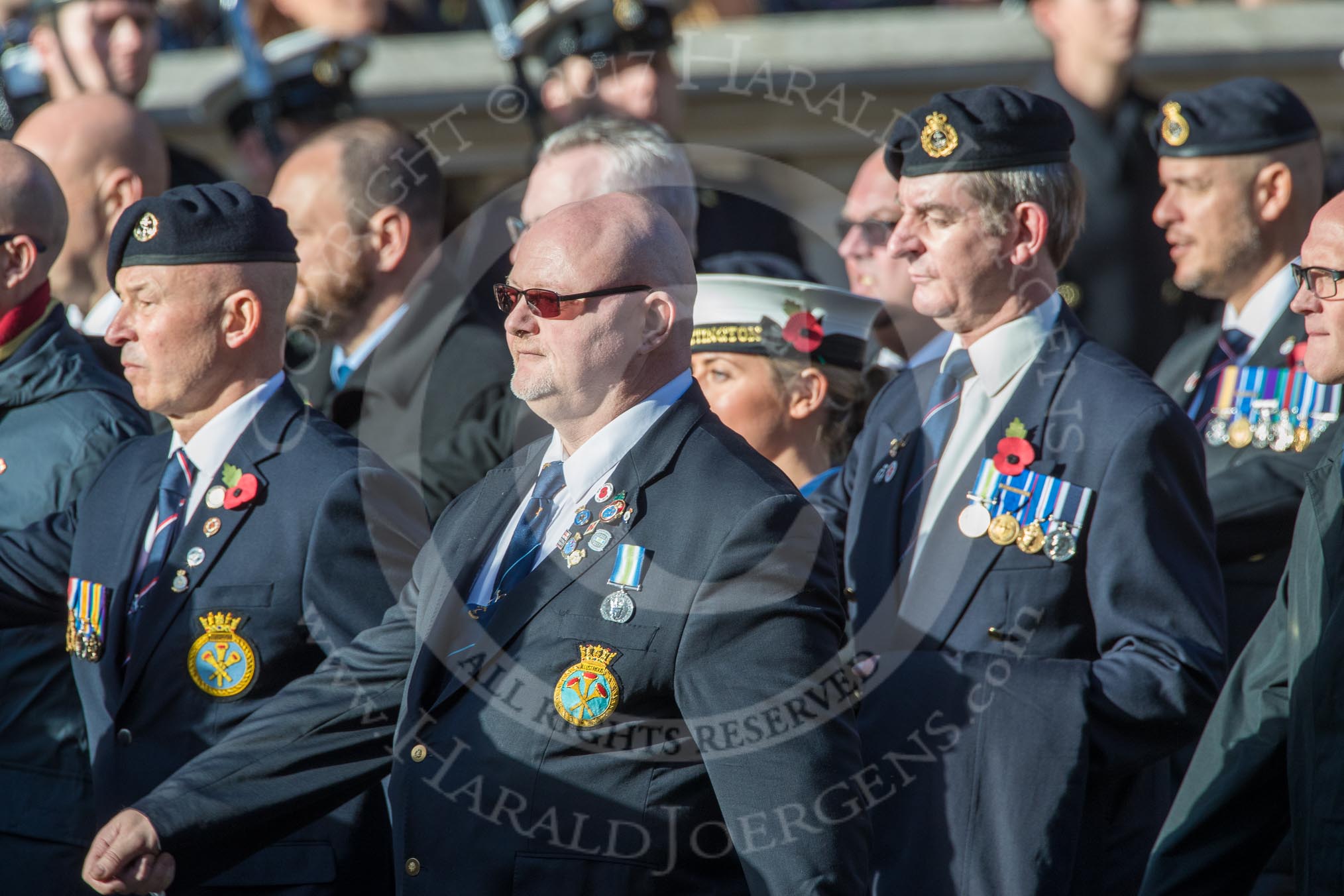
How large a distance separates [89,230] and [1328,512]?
3.75 m

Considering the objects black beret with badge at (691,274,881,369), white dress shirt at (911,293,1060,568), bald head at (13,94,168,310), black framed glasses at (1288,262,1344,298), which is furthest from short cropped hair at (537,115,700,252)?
black framed glasses at (1288,262,1344,298)

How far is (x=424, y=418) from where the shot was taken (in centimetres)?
493

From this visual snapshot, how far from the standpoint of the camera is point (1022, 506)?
3604 millimetres

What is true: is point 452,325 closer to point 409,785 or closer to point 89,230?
point 89,230

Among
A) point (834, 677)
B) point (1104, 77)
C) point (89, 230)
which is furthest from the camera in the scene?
point (1104, 77)

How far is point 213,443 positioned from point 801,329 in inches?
58.5

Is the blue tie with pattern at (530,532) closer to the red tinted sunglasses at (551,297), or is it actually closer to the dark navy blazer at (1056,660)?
the red tinted sunglasses at (551,297)

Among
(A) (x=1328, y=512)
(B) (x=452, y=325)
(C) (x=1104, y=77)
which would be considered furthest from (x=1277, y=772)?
(C) (x=1104, y=77)

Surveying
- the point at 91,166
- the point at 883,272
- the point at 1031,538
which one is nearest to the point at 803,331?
the point at 883,272

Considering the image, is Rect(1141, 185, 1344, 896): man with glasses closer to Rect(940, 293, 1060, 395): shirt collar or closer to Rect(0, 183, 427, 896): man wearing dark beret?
Rect(940, 293, 1060, 395): shirt collar

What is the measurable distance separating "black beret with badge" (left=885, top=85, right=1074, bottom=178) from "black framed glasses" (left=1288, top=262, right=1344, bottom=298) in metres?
0.70

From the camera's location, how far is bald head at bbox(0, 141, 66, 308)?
177 inches

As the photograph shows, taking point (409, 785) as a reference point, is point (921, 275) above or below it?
above

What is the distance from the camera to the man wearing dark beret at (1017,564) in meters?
3.41
